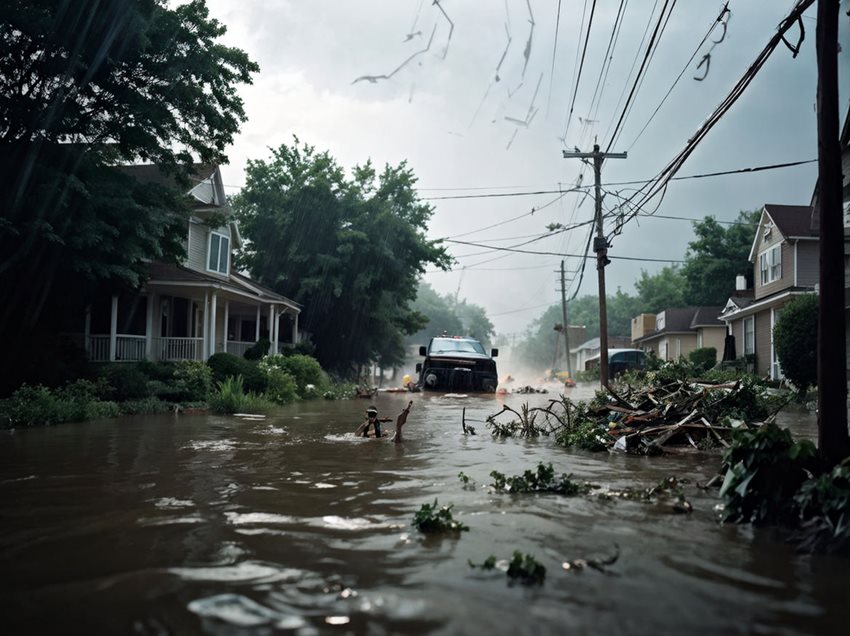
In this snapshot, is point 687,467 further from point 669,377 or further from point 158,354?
point 158,354

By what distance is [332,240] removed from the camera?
35.6 meters

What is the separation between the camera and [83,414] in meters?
A: 13.6

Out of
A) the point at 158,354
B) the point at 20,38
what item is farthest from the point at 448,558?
the point at 158,354

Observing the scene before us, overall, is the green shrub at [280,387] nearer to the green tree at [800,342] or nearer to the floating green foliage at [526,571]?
the green tree at [800,342]

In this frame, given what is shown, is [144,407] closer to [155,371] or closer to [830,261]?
[155,371]

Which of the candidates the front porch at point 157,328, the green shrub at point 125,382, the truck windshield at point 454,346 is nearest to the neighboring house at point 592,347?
the truck windshield at point 454,346

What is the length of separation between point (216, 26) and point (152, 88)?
227cm

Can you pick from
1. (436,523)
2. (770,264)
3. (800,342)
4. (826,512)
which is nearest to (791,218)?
(770,264)

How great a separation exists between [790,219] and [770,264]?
78.3 inches

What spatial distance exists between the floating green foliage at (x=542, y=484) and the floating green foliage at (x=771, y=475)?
1.55 metres

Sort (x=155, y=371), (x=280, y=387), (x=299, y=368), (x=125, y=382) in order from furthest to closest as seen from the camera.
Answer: (x=299, y=368)
(x=280, y=387)
(x=155, y=371)
(x=125, y=382)

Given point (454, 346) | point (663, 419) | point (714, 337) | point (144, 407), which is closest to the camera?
point (663, 419)

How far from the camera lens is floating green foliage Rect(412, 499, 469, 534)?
487 cm

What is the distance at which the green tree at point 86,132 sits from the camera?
1430 centimetres
